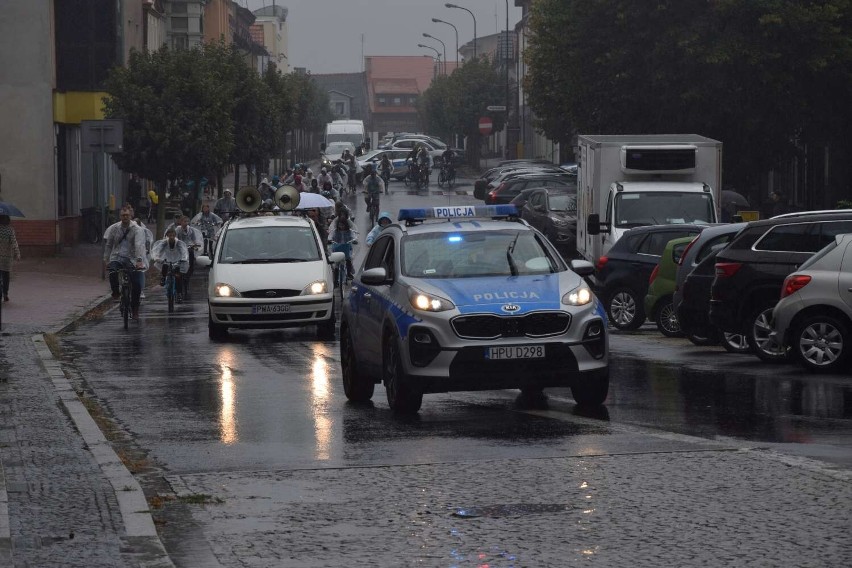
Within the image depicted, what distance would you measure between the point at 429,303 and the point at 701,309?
24.4 feet

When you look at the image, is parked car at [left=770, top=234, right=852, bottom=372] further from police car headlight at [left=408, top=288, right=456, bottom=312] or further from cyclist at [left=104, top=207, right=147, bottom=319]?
cyclist at [left=104, top=207, right=147, bottom=319]

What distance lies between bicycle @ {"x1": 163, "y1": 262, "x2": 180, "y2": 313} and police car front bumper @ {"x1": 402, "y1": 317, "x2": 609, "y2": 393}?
1585 cm

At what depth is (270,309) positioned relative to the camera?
22453 mm

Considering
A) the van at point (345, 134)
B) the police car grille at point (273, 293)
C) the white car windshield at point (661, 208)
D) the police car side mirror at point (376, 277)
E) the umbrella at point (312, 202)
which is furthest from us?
the van at point (345, 134)

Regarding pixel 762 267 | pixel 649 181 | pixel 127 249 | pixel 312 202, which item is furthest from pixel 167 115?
pixel 762 267

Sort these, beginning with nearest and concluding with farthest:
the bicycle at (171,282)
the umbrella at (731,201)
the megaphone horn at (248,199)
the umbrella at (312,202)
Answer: the bicycle at (171,282) → the megaphone horn at (248,199) → the umbrella at (731,201) → the umbrella at (312,202)

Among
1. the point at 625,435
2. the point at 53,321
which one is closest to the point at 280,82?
the point at 53,321

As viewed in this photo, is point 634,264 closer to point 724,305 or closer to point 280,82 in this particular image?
point 724,305

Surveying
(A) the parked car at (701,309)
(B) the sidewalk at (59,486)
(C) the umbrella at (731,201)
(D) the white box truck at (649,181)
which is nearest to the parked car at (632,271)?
(A) the parked car at (701,309)

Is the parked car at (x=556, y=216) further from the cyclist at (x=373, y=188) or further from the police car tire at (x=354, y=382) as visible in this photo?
the police car tire at (x=354, y=382)

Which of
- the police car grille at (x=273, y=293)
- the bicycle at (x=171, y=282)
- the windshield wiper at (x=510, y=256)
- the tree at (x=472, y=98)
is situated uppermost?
the tree at (x=472, y=98)

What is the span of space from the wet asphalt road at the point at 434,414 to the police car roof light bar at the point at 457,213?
62.5 inches

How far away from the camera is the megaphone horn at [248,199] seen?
31.4 metres

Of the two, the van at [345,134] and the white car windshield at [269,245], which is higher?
the van at [345,134]
